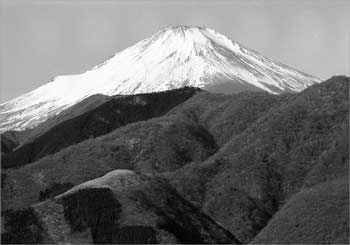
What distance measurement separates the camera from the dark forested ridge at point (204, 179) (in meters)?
57.3

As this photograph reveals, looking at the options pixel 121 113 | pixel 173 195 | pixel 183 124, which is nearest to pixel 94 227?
pixel 173 195

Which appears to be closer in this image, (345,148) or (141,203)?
(141,203)

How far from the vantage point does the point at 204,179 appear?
7181 cm

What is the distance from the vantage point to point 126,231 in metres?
57.2

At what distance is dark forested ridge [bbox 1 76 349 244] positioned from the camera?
57.3 meters

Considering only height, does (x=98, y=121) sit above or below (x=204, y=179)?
below

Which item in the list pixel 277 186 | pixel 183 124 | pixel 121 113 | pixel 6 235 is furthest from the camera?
pixel 121 113

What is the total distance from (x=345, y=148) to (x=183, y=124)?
77.0ft

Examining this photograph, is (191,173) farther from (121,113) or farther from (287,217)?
(121,113)

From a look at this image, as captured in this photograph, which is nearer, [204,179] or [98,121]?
[204,179]

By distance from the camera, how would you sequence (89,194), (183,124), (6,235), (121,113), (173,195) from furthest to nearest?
(121,113)
(183,124)
(173,195)
(89,194)
(6,235)

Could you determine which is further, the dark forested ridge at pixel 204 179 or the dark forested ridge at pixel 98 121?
the dark forested ridge at pixel 98 121

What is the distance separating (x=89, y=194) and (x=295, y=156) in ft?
61.4

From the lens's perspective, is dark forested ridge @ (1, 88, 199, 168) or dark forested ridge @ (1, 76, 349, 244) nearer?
dark forested ridge @ (1, 76, 349, 244)
